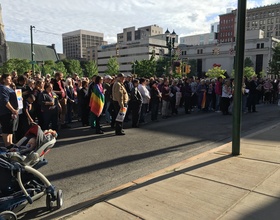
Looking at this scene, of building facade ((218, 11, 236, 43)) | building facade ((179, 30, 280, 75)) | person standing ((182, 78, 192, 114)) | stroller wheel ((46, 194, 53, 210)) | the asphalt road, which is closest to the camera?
stroller wheel ((46, 194, 53, 210))

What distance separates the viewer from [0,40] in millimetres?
99188

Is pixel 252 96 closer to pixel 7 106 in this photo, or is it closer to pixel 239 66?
pixel 239 66

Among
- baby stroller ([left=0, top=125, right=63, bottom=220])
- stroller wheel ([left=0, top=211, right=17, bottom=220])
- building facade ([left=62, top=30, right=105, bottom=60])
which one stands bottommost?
stroller wheel ([left=0, top=211, right=17, bottom=220])

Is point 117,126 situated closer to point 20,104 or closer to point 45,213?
point 20,104

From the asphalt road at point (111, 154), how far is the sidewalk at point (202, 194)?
0.47 meters

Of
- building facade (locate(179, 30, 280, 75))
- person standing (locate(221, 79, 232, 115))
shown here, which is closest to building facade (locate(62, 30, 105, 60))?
building facade (locate(179, 30, 280, 75))

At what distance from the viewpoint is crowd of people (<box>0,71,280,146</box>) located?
7018 mm

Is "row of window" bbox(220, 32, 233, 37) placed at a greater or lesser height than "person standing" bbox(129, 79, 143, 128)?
greater

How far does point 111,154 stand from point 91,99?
9.63ft

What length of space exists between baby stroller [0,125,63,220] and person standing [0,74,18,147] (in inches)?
107

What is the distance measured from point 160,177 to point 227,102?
9.53 meters

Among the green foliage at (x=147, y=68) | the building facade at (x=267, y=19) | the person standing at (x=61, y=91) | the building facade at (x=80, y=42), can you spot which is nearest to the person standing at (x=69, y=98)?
the person standing at (x=61, y=91)

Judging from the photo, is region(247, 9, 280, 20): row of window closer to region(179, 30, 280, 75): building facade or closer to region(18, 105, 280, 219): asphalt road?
region(179, 30, 280, 75): building facade

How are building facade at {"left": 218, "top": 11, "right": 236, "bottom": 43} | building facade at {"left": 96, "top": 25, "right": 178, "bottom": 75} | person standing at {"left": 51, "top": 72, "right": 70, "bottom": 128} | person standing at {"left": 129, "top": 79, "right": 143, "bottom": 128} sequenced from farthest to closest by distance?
building facade at {"left": 218, "top": 11, "right": 236, "bottom": 43}, building facade at {"left": 96, "top": 25, "right": 178, "bottom": 75}, person standing at {"left": 129, "top": 79, "right": 143, "bottom": 128}, person standing at {"left": 51, "top": 72, "right": 70, "bottom": 128}
